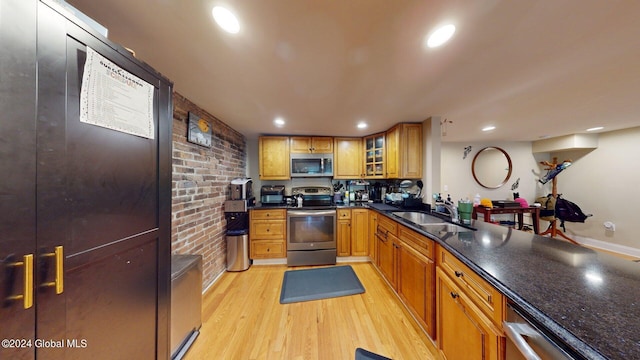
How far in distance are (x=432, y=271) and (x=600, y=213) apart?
17.0 feet

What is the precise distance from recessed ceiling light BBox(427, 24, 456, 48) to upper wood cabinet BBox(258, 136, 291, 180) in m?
2.53

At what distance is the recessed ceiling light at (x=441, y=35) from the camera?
1046 millimetres

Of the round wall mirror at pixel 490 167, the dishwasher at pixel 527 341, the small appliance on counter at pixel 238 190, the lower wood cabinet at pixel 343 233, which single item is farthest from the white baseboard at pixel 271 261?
the round wall mirror at pixel 490 167

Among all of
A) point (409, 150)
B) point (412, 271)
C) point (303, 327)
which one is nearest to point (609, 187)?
point (409, 150)

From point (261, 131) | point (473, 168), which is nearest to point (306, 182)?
point (261, 131)

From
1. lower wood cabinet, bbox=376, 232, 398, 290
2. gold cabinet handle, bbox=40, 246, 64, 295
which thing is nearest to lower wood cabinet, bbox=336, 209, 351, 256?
lower wood cabinet, bbox=376, 232, 398, 290

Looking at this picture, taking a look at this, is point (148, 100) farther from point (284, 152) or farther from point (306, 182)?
point (306, 182)

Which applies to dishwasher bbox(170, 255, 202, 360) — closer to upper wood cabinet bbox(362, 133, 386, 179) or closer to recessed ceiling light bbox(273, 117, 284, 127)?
recessed ceiling light bbox(273, 117, 284, 127)

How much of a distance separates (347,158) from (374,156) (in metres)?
0.49

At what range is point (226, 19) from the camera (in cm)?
98

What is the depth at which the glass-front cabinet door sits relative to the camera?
10.5 feet

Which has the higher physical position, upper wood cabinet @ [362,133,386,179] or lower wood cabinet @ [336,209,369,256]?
upper wood cabinet @ [362,133,386,179]

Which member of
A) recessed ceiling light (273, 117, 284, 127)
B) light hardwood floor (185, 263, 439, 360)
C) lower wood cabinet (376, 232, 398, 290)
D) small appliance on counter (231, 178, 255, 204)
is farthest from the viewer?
small appliance on counter (231, 178, 255, 204)

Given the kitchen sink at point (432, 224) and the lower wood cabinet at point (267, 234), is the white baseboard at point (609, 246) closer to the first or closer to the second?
the kitchen sink at point (432, 224)
